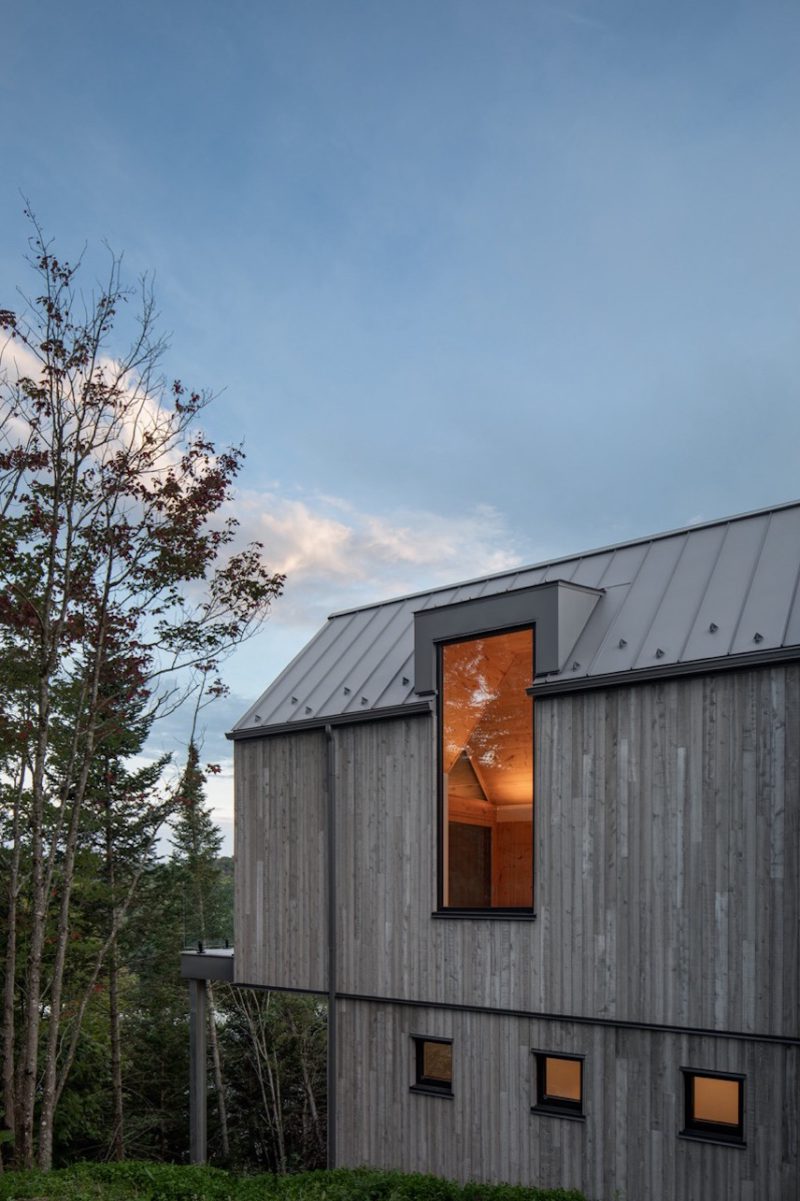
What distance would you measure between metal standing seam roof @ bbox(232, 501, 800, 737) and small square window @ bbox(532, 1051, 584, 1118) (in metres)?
3.51

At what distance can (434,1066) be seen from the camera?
36.1 feet

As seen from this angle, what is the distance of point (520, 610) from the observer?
423 inches

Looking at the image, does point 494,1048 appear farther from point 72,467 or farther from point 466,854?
point 72,467

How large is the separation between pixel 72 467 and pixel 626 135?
8.45 meters

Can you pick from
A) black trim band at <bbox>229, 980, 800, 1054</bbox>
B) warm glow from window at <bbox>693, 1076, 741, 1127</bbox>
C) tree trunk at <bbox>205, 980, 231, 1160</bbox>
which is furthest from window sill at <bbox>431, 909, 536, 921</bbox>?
tree trunk at <bbox>205, 980, 231, 1160</bbox>

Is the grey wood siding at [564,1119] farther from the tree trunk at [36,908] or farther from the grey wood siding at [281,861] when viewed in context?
the tree trunk at [36,908]

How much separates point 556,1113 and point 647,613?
467 centimetres

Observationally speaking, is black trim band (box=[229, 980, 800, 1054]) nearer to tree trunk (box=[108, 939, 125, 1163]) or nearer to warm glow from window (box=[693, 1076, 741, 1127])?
warm glow from window (box=[693, 1076, 741, 1127])

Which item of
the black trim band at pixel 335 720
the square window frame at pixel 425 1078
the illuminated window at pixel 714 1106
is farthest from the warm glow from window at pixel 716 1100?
the black trim band at pixel 335 720

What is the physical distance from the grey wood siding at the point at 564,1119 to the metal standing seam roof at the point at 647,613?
3.22 meters

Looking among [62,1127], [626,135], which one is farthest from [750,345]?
[62,1127]

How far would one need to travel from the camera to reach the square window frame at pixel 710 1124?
8.34 m

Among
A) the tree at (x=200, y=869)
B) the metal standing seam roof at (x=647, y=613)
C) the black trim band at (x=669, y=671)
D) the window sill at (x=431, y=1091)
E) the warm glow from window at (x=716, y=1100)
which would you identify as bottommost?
the tree at (x=200, y=869)

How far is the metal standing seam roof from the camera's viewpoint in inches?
358
